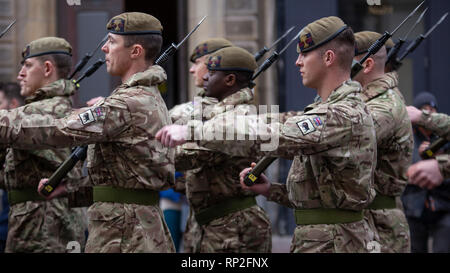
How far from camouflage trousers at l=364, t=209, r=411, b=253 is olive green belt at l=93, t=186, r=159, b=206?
1510mm

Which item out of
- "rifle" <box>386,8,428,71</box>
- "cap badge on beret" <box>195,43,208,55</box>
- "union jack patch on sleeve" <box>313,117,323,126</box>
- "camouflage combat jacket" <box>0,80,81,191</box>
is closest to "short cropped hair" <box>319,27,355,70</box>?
"union jack patch on sleeve" <box>313,117,323,126</box>

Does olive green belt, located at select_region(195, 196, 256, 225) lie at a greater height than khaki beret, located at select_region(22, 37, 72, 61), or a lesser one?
lesser

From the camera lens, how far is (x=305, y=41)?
4.12 meters

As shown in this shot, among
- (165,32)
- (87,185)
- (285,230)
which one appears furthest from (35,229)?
(165,32)

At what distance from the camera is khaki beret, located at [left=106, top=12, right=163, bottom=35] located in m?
4.45

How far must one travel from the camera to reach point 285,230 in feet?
31.0

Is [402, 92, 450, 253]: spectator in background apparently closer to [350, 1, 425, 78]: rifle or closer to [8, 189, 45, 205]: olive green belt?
[350, 1, 425, 78]: rifle

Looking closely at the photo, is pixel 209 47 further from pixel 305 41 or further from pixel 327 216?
pixel 327 216

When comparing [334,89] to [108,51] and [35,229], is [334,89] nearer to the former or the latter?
[108,51]

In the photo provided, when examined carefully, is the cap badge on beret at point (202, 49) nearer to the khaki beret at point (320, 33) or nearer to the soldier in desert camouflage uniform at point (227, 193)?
the soldier in desert camouflage uniform at point (227, 193)

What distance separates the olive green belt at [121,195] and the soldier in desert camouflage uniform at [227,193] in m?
1.03

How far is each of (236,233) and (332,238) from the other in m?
1.41

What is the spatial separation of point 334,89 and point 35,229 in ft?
7.89

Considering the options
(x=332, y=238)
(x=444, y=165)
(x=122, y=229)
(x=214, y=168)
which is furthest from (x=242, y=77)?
(x=332, y=238)
